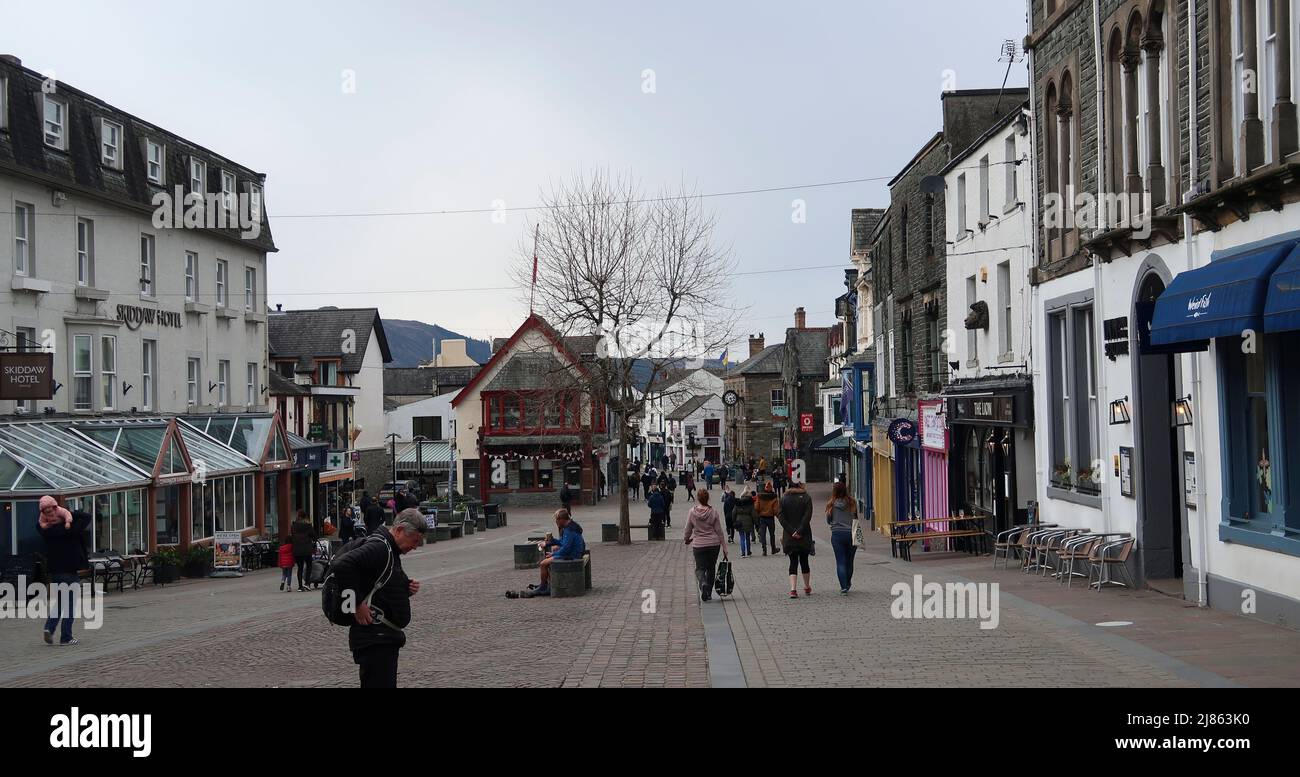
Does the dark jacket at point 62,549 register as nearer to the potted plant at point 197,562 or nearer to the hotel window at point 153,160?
the potted plant at point 197,562

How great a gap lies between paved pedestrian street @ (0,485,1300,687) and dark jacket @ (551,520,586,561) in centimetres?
76

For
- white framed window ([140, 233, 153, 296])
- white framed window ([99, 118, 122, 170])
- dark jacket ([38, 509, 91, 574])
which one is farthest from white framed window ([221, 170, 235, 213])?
dark jacket ([38, 509, 91, 574])

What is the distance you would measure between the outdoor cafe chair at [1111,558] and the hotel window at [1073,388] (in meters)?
Result: 1.86

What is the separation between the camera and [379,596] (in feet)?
26.0

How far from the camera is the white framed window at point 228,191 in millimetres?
39562

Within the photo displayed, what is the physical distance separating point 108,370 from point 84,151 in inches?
221

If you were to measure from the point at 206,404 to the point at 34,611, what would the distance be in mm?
19551

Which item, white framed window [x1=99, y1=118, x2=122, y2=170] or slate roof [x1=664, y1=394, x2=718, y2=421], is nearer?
white framed window [x1=99, y1=118, x2=122, y2=170]

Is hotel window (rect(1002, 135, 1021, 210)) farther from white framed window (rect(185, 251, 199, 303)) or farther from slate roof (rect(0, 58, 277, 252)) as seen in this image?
white framed window (rect(185, 251, 199, 303))

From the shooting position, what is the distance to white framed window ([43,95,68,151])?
29656mm

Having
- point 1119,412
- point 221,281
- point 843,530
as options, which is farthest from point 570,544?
point 221,281

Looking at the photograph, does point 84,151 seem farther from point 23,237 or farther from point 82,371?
point 82,371
